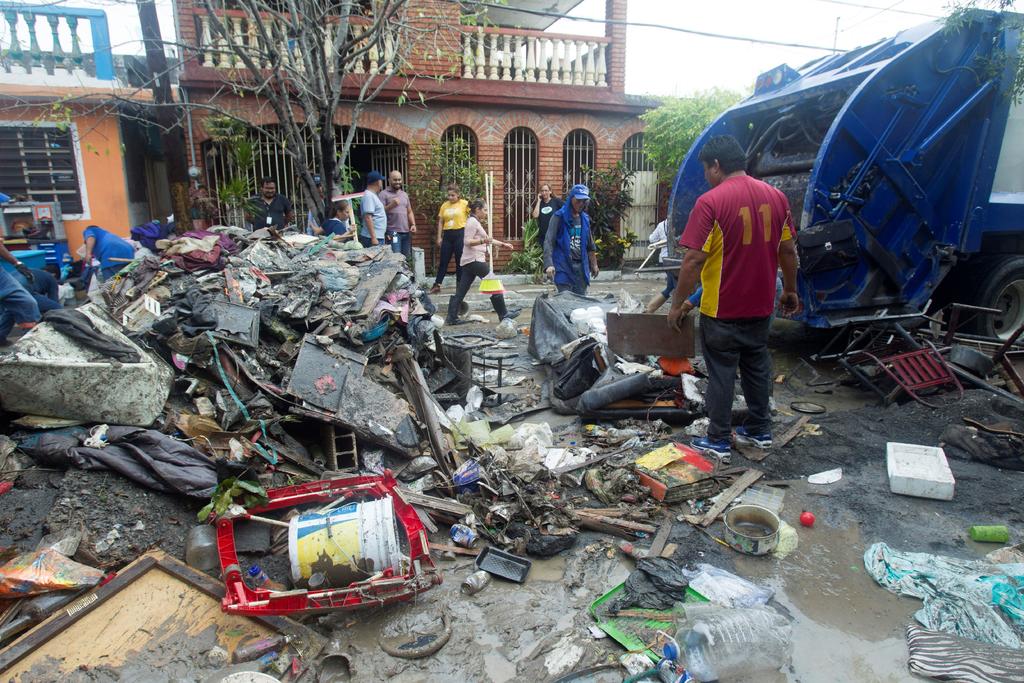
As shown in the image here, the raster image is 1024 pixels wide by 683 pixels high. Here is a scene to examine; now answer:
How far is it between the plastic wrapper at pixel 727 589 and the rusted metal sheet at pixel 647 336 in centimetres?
222

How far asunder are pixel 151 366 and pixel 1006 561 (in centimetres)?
430

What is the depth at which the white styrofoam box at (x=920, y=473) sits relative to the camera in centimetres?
323

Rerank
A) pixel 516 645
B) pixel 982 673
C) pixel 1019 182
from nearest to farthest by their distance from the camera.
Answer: pixel 982 673 < pixel 516 645 < pixel 1019 182

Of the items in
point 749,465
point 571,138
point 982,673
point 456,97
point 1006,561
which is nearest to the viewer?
point 982,673

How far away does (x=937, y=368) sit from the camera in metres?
4.51

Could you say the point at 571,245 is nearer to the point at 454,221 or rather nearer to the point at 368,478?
the point at 454,221

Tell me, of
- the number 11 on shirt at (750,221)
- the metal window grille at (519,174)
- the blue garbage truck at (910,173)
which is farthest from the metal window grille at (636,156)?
the number 11 on shirt at (750,221)

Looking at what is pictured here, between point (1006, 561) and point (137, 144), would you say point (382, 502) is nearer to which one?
point (1006, 561)

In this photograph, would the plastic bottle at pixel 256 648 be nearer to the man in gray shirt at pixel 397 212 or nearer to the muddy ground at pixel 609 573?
the muddy ground at pixel 609 573

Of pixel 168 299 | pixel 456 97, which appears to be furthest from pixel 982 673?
pixel 456 97

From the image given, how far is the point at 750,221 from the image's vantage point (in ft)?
11.5

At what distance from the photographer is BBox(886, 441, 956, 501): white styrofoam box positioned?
3.23 meters

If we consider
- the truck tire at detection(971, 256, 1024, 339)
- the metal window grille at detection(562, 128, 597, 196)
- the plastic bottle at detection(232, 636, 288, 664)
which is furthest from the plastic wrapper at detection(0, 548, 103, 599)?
the metal window grille at detection(562, 128, 597, 196)

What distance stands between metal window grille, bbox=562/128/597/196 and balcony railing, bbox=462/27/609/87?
0.98m
